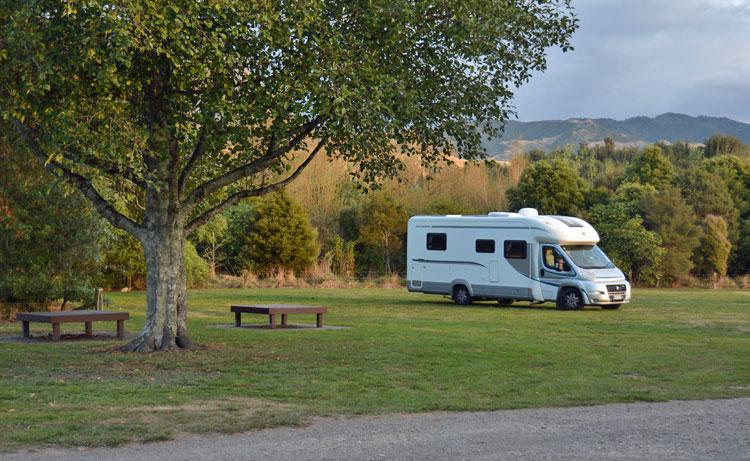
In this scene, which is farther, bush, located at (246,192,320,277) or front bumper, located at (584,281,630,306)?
bush, located at (246,192,320,277)

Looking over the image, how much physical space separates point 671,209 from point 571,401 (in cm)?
3918

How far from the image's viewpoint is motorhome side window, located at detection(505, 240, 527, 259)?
28.7 m

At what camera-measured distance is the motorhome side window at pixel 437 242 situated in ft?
100

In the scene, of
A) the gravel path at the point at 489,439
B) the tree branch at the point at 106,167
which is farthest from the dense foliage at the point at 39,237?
the gravel path at the point at 489,439

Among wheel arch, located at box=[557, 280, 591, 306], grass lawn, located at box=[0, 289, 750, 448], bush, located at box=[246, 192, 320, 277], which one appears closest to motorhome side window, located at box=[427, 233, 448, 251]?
wheel arch, located at box=[557, 280, 591, 306]

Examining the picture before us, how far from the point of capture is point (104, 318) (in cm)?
1809

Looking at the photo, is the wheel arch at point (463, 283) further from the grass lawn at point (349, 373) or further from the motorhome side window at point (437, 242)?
the grass lawn at point (349, 373)

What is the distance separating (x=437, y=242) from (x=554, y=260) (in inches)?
163

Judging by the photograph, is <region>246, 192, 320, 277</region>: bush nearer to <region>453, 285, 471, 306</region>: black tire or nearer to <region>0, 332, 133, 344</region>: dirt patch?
<region>453, 285, 471, 306</region>: black tire

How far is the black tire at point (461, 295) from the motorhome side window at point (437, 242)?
1.34m

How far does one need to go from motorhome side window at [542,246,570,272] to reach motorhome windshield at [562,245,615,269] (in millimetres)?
268

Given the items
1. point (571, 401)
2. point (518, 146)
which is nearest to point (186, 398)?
point (571, 401)

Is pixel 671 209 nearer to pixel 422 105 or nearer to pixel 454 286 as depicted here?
pixel 454 286

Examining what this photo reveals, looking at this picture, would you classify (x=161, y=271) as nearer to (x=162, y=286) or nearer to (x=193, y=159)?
(x=162, y=286)
